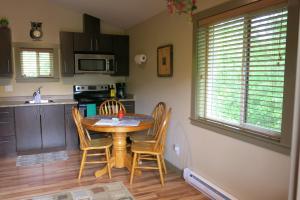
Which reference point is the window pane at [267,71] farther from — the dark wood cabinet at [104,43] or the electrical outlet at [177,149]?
the dark wood cabinet at [104,43]

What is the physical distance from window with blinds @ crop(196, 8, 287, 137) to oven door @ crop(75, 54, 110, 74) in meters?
2.38

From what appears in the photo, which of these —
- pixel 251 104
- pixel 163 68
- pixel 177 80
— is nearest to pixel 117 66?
pixel 163 68

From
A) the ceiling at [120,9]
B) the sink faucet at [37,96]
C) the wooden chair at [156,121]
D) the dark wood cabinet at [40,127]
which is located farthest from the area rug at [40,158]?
the ceiling at [120,9]

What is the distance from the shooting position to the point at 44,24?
184 inches

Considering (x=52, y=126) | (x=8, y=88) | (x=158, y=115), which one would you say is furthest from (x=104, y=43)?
(x=158, y=115)

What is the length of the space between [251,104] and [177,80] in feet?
4.06

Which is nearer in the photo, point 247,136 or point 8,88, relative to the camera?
point 247,136

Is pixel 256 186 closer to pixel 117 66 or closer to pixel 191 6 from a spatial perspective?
pixel 191 6

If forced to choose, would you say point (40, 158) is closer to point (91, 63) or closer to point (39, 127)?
point (39, 127)

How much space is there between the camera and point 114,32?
5188 mm

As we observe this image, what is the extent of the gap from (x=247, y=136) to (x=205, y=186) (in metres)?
0.85

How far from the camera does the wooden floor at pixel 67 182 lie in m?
2.85

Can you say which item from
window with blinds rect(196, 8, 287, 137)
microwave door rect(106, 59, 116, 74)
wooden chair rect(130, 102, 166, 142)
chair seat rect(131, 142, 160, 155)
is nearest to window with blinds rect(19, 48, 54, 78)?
microwave door rect(106, 59, 116, 74)

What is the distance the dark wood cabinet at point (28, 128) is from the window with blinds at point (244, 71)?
2763mm
